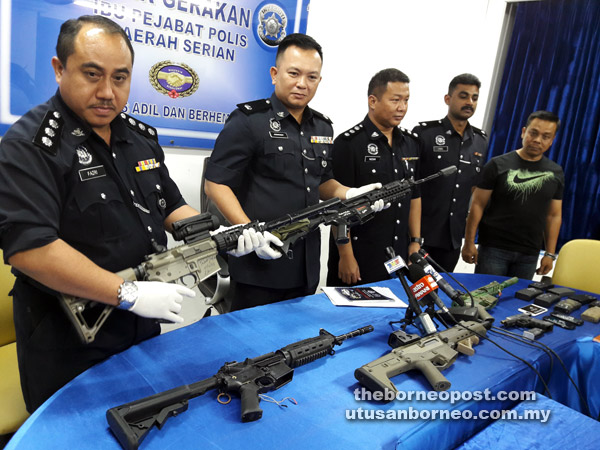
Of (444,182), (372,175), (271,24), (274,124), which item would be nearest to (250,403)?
(274,124)

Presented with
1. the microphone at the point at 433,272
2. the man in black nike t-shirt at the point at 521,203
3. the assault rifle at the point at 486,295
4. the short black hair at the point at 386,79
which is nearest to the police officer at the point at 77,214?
the microphone at the point at 433,272

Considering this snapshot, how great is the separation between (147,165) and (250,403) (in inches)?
36.4

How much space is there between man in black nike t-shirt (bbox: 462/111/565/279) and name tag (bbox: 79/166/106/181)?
103 inches

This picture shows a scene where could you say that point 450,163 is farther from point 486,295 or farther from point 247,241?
point 247,241

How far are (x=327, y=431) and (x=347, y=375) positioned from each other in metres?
0.28

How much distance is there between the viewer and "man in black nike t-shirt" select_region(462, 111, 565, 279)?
115 inches

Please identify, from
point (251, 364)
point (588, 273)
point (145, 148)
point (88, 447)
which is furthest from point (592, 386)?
point (145, 148)

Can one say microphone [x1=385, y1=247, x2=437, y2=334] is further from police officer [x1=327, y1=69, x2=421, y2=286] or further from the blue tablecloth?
police officer [x1=327, y1=69, x2=421, y2=286]

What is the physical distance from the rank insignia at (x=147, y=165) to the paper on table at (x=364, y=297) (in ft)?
3.15

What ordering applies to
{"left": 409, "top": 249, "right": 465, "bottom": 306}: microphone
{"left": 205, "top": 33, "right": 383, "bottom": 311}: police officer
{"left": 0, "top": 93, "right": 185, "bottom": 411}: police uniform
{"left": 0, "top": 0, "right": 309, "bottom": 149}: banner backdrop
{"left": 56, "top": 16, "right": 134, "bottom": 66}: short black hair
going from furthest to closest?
{"left": 0, "top": 0, "right": 309, "bottom": 149}: banner backdrop, {"left": 205, "top": 33, "right": 383, "bottom": 311}: police officer, {"left": 409, "top": 249, "right": 465, "bottom": 306}: microphone, {"left": 56, "top": 16, "right": 134, "bottom": 66}: short black hair, {"left": 0, "top": 93, "right": 185, "bottom": 411}: police uniform

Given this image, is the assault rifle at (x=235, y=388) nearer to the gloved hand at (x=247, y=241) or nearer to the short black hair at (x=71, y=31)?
the gloved hand at (x=247, y=241)

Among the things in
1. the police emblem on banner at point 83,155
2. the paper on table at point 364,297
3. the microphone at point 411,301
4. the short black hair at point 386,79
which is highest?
the short black hair at point 386,79
